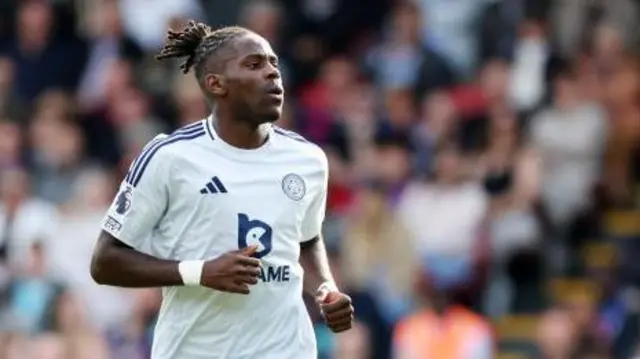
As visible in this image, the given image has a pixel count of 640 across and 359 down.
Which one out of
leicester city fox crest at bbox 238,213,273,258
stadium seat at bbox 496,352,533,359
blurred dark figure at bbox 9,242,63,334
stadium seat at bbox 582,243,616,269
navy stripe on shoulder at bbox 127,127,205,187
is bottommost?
stadium seat at bbox 496,352,533,359

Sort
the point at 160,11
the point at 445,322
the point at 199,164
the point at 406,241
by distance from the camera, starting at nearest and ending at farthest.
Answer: the point at 199,164 < the point at 445,322 < the point at 406,241 < the point at 160,11

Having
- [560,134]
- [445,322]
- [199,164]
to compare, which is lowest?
[445,322]

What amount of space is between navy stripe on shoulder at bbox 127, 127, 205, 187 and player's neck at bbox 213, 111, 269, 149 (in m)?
0.08

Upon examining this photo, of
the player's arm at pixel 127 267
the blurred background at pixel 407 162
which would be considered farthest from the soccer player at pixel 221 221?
the blurred background at pixel 407 162

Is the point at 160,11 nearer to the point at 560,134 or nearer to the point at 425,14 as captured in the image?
the point at 425,14

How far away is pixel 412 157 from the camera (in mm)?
15992

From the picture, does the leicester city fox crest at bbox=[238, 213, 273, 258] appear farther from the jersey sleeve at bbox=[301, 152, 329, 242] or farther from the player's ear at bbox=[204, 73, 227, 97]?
the player's ear at bbox=[204, 73, 227, 97]

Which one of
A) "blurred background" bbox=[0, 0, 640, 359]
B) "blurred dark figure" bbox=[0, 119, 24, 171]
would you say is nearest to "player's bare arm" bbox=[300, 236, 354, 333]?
"blurred background" bbox=[0, 0, 640, 359]

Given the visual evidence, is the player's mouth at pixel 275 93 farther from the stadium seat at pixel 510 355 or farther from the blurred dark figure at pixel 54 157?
the blurred dark figure at pixel 54 157

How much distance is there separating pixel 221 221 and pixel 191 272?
265 mm

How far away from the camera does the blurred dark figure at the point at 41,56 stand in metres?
17.1

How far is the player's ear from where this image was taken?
7897mm

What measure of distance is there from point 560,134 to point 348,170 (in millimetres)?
1645

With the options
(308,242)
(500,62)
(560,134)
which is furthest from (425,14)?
(308,242)
